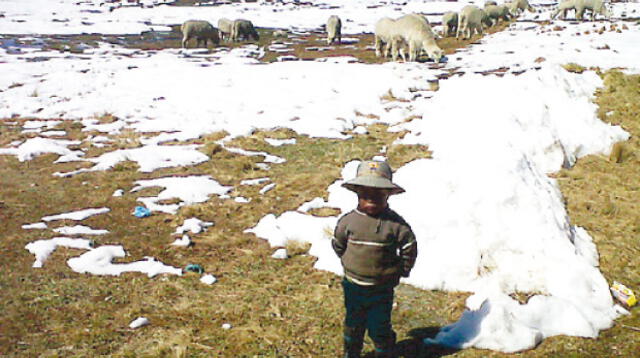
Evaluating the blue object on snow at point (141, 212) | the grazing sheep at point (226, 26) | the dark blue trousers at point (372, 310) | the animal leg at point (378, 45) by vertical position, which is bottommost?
the blue object on snow at point (141, 212)

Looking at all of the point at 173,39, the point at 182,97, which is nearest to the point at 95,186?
the point at 182,97

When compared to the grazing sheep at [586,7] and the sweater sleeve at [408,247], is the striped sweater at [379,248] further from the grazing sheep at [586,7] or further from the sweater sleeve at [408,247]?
the grazing sheep at [586,7]

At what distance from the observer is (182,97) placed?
17344 millimetres

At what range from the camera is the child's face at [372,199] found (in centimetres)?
384

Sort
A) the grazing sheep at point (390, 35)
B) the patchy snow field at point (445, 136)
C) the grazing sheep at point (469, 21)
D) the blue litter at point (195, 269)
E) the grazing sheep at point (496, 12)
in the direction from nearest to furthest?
the patchy snow field at point (445, 136) < the blue litter at point (195, 269) < the grazing sheep at point (390, 35) < the grazing sheep at point (469, 21) < the grazing sheep at point (496, 12)

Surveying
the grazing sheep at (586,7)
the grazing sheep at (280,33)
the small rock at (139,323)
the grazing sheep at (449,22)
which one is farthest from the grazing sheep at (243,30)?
the small rock at (139,323)

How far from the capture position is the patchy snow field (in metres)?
5.30

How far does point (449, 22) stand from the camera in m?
37.7

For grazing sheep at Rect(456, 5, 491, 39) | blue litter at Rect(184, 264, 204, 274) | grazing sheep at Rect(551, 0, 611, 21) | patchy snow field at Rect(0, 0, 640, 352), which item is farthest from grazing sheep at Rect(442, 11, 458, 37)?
blue litter at Rect(184, 264, 204, 274)

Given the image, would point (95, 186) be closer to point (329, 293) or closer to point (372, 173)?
point (329, 293)

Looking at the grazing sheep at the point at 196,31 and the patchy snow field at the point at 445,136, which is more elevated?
the grazing sheep at the point at 196,31

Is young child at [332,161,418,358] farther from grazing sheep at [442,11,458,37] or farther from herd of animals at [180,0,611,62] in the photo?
grazing sheep at [442,11,458,37]

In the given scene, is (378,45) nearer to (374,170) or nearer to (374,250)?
(374,170)

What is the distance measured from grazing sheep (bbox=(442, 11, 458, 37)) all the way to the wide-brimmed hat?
37.0 m
